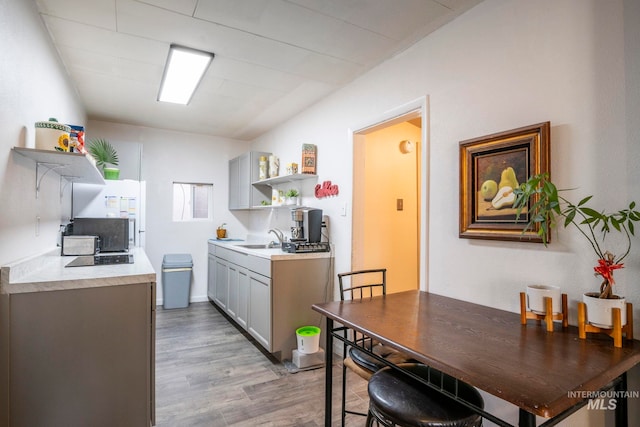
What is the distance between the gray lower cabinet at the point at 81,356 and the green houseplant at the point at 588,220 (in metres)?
2.07

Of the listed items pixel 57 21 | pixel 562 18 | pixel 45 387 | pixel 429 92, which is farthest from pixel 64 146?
pixel 562 18

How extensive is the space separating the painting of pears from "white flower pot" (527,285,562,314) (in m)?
0.42

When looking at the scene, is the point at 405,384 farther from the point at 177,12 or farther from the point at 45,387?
the point at 177,12

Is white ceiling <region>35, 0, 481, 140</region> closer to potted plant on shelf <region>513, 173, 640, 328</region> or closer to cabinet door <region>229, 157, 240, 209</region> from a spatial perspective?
potted plant on shelf <region>513, 173, 640, 328</region>

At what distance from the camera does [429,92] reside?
226 centimetres

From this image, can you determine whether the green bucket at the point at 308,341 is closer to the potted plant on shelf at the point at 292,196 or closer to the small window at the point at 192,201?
the potted plant on shelf at the point at 292,196

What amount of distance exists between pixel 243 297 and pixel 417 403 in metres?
2.56

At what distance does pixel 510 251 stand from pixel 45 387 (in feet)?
8.20

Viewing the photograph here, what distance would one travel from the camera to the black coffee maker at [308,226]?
321cm

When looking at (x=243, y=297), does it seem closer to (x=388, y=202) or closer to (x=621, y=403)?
(x=388, y=202)

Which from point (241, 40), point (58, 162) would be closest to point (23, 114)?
point (58, 162)

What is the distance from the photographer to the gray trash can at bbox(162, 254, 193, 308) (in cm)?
455

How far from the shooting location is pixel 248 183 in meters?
4.58

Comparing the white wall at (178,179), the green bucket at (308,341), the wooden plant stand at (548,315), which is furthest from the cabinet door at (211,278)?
the wooden plant stand at (548,315)
